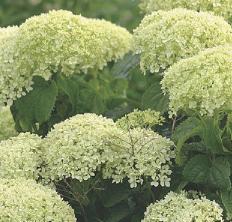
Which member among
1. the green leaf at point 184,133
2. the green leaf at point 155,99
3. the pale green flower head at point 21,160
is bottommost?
the green leaf at point 184,133

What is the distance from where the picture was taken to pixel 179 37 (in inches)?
153

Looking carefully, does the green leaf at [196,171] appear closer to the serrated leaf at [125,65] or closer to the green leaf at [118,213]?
the green leaf at [118,213]

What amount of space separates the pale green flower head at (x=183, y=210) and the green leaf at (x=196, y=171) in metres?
0.08

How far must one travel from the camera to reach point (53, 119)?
14.7ft

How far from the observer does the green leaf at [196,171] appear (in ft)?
11.9

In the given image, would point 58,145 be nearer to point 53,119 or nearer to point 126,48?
point 53,119

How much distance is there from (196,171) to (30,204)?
74cm

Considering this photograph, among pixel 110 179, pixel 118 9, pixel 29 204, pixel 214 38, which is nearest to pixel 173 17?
pixel 214 38

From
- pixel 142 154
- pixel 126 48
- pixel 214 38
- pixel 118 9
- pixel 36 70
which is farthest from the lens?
pixel 118 9

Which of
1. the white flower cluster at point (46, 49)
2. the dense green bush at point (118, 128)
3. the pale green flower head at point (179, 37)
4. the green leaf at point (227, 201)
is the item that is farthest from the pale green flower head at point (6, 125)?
the green leaf at point (227, 201)

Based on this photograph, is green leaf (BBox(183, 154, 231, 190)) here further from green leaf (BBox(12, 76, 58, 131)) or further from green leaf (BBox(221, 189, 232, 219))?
green leaf (BBox(12, 76, 58, 131))

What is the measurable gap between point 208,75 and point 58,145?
0.80 m

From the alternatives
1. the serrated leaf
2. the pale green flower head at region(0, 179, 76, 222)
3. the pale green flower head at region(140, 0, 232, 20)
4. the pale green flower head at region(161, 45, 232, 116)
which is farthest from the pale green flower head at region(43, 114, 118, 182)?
the pale green flower head at region(140, 0, 232, 20)

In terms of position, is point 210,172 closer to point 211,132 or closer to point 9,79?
point 211,132
